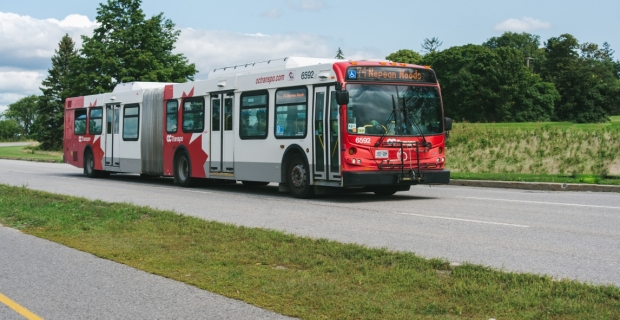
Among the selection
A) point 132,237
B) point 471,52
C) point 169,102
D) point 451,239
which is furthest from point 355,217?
point 471,52

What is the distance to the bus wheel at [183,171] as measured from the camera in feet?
78.0

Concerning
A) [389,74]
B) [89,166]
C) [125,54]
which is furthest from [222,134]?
[125,54]

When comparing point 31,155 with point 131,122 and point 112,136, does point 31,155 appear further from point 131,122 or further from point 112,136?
point 131,122

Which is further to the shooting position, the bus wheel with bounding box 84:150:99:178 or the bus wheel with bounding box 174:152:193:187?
the bus wheel with bounding box 84:150:99:178

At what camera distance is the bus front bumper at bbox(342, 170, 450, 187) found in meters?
16.8

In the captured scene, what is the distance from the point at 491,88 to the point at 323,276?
86.6m

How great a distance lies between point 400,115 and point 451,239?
6.91 m

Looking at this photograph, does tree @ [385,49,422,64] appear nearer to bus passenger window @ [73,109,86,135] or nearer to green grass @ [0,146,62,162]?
green grass @ [0,146,62,162]

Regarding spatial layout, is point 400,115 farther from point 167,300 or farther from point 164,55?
point 164,55

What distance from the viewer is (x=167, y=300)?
7.11 metres

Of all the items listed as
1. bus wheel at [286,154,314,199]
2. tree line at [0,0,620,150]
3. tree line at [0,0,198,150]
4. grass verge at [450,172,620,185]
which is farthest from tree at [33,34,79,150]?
bus wheel at [286,154,314,199]

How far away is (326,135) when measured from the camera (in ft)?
57.4

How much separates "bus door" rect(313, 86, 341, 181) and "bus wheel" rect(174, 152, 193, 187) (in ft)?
22.7

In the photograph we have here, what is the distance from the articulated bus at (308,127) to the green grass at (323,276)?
5.60 m
